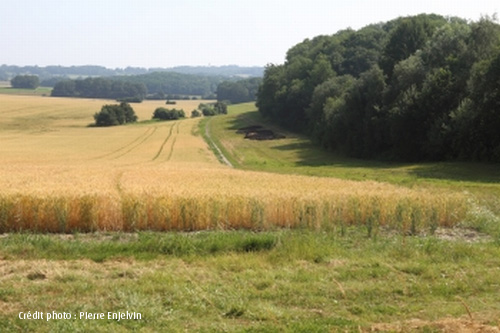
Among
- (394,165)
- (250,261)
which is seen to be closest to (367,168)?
(394,165)

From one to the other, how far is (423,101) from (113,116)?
2984 inches

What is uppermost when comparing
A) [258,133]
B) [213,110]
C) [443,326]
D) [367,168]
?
[443,326]

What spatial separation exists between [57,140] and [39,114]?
43.4 meters

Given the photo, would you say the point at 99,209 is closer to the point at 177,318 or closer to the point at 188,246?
the point at 188,246

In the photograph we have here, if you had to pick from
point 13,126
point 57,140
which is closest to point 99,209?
point 57,140

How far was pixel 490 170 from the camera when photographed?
1395 inches

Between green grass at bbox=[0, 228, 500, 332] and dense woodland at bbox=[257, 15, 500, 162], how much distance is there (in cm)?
3054

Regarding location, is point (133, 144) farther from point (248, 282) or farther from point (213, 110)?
point (213, 110)

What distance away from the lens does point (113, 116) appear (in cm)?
11062

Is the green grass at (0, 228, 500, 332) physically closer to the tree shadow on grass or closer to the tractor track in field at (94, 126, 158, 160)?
the tree shadow on grass

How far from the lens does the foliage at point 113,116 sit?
109 m

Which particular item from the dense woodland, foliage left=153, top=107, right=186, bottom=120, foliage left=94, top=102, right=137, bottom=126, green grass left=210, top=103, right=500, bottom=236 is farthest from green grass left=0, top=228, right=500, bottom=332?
foliage left=153, top=107, right=186, bottom=120

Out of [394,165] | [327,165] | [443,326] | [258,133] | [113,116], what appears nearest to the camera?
[443,326]

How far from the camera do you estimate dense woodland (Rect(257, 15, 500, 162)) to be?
135ft
